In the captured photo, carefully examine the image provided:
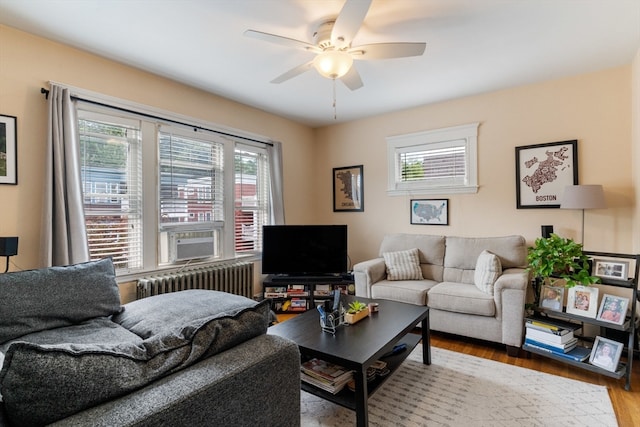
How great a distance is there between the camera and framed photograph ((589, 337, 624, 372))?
2252 millimetres

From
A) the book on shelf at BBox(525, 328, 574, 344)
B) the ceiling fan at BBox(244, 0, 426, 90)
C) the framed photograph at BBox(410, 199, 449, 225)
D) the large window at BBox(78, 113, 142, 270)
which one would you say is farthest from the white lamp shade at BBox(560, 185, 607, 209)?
the large window at BBox(78, 113, 142, 270)

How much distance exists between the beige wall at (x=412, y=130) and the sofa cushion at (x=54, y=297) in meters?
0.56

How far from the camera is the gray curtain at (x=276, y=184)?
168 inches

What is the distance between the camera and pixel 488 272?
9.70 ft

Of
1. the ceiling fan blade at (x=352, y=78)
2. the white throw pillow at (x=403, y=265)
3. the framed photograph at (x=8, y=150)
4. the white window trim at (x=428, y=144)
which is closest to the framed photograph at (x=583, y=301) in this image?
the white throw pillow at (x=403, y=265)

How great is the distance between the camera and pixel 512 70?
304 cm

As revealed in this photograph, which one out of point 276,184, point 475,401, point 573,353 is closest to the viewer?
point 475,401

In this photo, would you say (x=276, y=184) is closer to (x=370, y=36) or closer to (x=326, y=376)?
(x=370, y=36)

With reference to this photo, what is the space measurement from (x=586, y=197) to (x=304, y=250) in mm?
2804

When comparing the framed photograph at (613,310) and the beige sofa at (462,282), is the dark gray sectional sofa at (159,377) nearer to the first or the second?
the beige sofa at (462,282)

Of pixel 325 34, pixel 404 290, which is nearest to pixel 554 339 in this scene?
pixel 404 290

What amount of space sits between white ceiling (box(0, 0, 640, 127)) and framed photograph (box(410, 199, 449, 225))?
135 cm

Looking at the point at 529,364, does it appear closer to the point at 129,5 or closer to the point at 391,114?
the point at 391,114

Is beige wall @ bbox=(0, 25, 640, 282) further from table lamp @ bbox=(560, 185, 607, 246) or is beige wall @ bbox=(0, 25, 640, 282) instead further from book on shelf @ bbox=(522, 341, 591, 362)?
book on shelf @ bbox=(522, 341, 591, 362)
